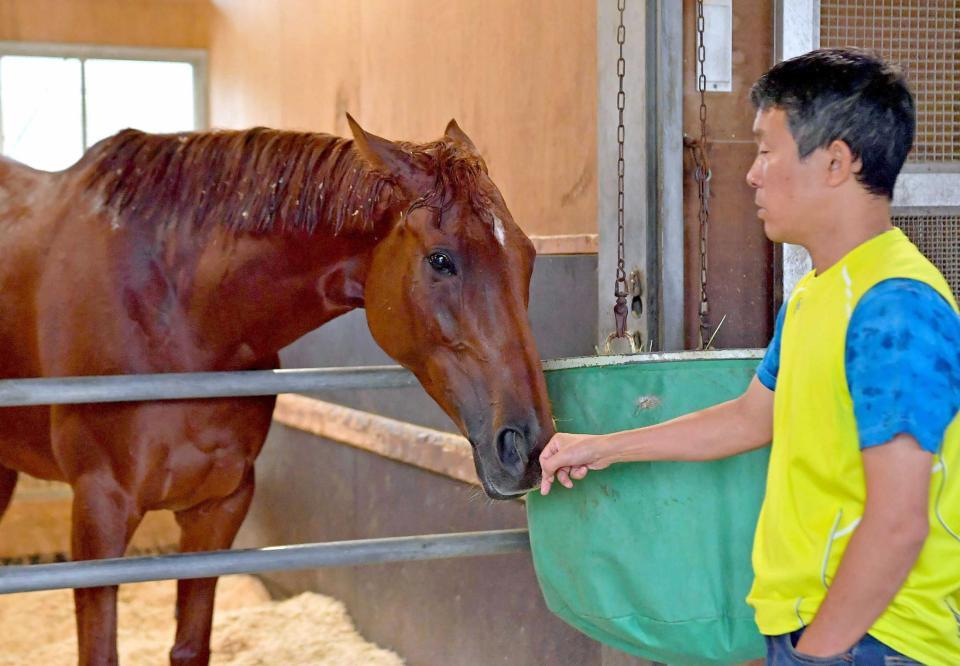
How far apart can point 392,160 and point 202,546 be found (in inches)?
35.9

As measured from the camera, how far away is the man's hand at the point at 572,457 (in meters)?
1.26

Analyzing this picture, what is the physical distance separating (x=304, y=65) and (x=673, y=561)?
3.80m

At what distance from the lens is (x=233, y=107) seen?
19.9ft

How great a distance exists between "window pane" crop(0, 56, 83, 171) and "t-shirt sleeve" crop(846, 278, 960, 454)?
6.57 meters

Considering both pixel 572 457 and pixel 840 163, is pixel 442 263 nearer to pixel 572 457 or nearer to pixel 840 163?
pixel 572 457

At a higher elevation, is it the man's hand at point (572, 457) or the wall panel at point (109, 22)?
the wall panel at point (109, 22)

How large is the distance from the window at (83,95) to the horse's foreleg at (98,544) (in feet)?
17.7

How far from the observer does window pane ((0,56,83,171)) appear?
662cm

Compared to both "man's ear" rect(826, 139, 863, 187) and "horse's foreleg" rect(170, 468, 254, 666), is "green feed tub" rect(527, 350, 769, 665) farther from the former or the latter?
"horse's foreleg" rect(170, 468, 254, 666)

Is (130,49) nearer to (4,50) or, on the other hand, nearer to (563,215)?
(4,50)

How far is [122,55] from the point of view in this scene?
6668mm

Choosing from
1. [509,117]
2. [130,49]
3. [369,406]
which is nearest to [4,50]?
[130,49]

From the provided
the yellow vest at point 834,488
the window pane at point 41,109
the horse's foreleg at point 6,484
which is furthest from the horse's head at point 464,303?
the window pane at point 41,109

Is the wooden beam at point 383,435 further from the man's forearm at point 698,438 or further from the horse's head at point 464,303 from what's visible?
the man's forearm at point 698,438
